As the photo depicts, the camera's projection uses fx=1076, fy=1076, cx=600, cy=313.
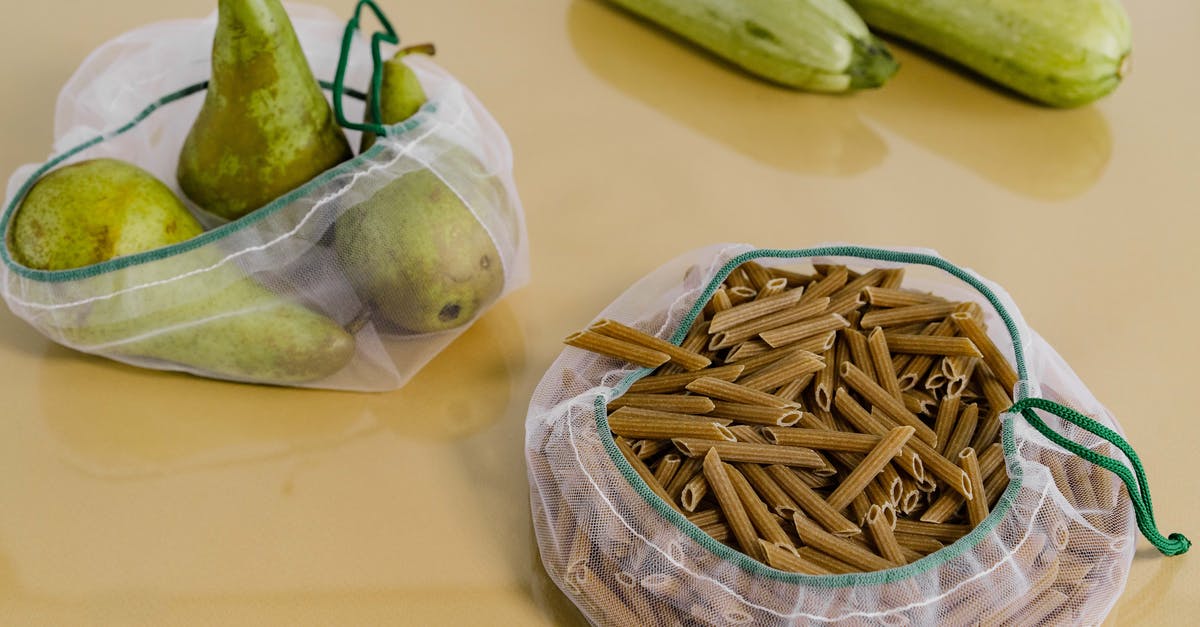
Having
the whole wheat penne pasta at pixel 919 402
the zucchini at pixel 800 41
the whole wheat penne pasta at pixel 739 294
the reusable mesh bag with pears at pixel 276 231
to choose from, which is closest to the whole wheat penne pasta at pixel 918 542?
the whole wheat penne pasta at pixel 919 402

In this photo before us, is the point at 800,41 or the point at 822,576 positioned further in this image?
the point at 800,41

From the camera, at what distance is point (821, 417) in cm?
71

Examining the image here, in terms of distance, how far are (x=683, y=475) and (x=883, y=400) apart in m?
0.15

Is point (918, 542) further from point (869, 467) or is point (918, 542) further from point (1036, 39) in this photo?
point (1036, 39)

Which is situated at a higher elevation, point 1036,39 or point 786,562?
point 1036,39

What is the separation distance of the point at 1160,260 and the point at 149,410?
2.84 feet

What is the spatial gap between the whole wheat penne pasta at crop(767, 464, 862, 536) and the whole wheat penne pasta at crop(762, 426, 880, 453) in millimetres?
20

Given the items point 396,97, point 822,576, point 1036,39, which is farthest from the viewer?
point 1036,39

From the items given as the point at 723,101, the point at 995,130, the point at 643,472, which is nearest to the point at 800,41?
the point at 723,101

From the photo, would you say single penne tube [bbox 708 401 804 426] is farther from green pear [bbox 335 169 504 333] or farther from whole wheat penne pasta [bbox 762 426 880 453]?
green pear [bbox 335 169 504 333]

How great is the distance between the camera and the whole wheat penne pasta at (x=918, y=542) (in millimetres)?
621

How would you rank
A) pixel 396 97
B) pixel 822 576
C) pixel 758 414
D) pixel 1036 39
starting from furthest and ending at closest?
pixel 1036 39, pixel 396 97, pixel 758 414, pixel 822 576

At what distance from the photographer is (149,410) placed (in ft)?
2.57

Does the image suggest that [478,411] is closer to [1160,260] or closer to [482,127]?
[482,127]
